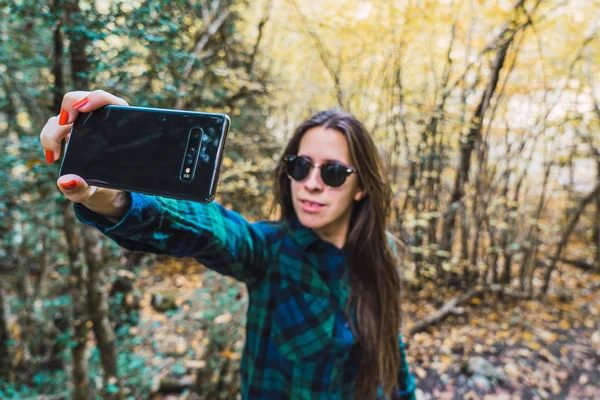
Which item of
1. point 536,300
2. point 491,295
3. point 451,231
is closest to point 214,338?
point 451,231

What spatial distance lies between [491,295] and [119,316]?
5351mm

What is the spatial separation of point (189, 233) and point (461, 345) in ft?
14.1

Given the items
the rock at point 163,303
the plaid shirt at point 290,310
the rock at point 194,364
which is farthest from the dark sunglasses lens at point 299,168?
the rock at point 163,303

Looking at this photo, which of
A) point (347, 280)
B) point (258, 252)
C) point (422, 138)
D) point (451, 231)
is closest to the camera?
point (258, 252)

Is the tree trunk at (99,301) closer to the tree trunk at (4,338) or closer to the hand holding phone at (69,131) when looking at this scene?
the tree trunk at (4,338)

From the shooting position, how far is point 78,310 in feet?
8.39

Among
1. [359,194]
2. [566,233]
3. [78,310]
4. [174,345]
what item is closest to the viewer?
[359,194]

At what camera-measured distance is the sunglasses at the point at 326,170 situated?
54.7 inches

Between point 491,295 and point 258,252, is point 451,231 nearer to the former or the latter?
point 491,295

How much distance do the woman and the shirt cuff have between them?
0.53ft

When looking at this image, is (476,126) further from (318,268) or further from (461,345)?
(318,268)

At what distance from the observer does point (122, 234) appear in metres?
0.90

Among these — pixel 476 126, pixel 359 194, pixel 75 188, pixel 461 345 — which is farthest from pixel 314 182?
pixel 461 345

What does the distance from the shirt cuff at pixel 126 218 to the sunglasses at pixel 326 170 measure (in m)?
0.68
